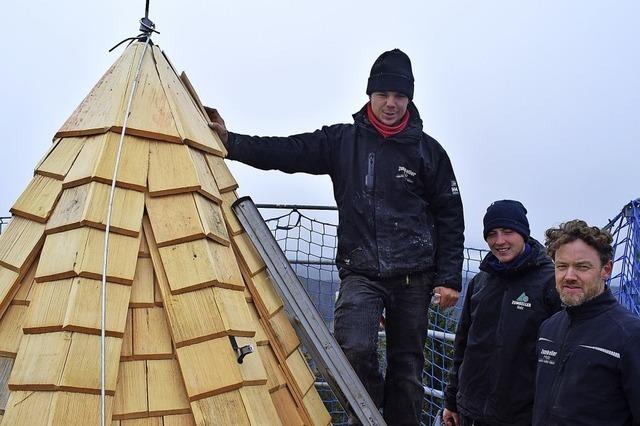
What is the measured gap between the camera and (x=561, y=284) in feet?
11.2

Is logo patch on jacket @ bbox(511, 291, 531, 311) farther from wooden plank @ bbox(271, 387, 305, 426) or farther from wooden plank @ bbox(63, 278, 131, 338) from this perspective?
wooden plank @ bbox(63, 278, 131, 338)

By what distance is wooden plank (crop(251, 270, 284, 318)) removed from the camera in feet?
10.9

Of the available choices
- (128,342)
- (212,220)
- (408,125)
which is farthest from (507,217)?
(128,342)

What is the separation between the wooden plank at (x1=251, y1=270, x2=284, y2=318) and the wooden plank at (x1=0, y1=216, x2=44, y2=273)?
0.86 m

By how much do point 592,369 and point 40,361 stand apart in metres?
2.07

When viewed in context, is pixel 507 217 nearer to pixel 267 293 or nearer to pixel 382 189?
pixel 382 189

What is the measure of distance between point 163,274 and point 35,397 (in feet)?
2.01

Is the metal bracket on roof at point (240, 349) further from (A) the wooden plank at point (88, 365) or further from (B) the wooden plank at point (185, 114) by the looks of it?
(B) the wooden plank at point (185, 114)

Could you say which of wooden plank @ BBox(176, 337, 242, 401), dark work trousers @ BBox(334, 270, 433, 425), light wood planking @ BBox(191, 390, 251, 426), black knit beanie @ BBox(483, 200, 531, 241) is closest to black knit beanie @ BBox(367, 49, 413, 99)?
black knit beanie @ BBox(483, 200, 531, 241)

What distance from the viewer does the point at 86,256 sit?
2.92 meters

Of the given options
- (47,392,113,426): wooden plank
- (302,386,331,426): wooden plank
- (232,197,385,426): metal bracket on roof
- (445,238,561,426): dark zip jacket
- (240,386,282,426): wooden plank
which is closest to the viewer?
(47,392,113,426): wooden plank

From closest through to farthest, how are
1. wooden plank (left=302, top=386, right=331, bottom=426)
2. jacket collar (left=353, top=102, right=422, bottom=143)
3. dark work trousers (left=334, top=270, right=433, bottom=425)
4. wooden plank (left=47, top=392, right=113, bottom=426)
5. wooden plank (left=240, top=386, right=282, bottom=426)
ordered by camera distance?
wooden plank (left=47, top=392, right=113, bottom=426) < wooden plank (left=240, top=386, right=282, bottom=426) < wooden plank (left=302, top=386, right=331, bottom=426) < dark work trousers (left=334, top=270, right=433, bottom=425) < jacket collar (left=353, top=102, right=422, bottom=143)

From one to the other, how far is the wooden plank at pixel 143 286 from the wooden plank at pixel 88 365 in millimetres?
183

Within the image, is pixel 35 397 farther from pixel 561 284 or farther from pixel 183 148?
pixel 561 284
